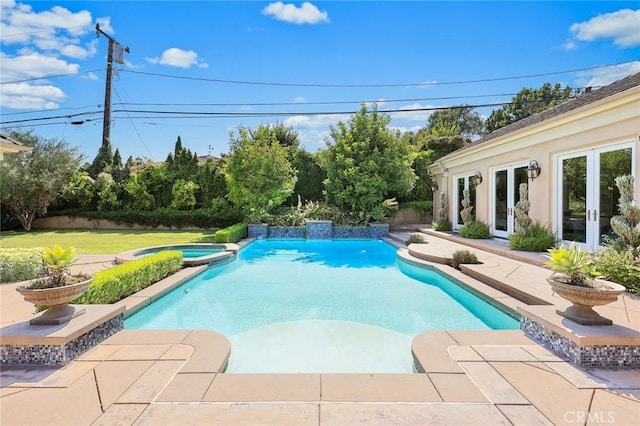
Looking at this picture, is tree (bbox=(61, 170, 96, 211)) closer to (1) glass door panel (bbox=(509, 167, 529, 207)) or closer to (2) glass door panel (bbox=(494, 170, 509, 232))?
(2) glass door panel (bbox=(494, 170, 509, 232))

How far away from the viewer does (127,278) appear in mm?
6199

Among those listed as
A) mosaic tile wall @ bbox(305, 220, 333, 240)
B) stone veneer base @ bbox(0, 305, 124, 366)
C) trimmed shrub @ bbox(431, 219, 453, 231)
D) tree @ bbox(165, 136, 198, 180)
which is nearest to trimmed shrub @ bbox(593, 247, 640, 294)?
stone veneer base @ bbox(0, 305, 124, 366)

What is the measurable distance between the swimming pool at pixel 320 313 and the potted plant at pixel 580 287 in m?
1.50

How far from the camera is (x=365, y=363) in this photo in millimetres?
4211

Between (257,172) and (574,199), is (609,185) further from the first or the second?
(257,172)

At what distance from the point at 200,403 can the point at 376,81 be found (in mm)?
21183

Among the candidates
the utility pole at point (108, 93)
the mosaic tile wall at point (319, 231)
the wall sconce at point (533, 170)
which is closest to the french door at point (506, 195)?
the wall sconce at point (533, 170)

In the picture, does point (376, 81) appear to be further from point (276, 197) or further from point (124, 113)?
point (124, 113)

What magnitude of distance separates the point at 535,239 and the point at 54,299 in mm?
10721

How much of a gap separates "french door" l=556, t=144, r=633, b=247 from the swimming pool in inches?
153

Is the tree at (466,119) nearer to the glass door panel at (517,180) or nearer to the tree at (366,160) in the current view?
the tree at (366,160)

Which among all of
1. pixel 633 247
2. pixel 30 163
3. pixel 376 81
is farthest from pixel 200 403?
pixel 30 163

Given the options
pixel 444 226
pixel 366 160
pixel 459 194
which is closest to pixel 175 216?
pixel 366 160

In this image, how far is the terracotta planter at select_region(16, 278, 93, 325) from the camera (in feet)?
12.0
